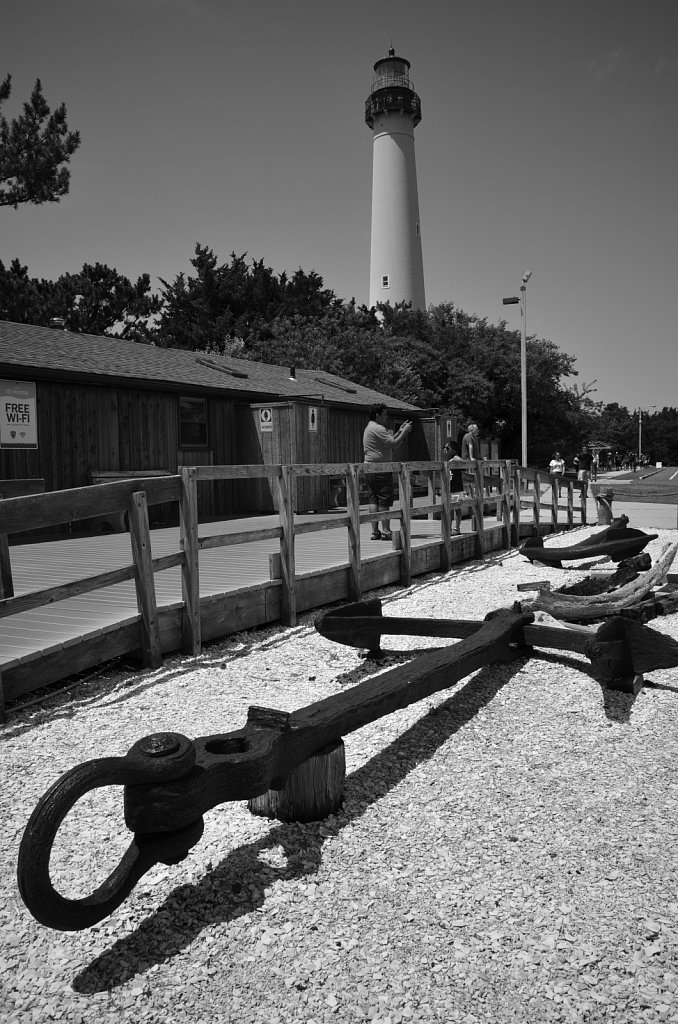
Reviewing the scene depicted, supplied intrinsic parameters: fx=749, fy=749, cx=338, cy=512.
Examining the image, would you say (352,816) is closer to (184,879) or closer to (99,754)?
(184,879)

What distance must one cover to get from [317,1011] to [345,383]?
75.3 ft

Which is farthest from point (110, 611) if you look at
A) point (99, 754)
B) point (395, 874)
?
point (395, 874)

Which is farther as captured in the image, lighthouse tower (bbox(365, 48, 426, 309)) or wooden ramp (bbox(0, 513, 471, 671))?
lighthouse tower (bbox(365, 48, 426, 309))

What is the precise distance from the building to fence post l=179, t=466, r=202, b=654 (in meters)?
7.31

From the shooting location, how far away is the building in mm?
12109

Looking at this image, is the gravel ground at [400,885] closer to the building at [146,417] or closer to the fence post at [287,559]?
the fence post at [287,559]

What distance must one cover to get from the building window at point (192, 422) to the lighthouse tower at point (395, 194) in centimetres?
3806

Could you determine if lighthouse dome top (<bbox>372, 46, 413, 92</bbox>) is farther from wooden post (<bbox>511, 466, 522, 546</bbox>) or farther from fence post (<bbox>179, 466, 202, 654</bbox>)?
fence post (<bbox>179, 466, 202, 654</bbox>)

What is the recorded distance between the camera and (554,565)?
9711 millimetres

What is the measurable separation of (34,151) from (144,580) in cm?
2276

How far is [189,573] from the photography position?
545cm

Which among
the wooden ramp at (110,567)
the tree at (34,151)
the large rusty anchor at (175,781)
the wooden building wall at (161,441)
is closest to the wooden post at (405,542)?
the wooden ramp at (110,567)

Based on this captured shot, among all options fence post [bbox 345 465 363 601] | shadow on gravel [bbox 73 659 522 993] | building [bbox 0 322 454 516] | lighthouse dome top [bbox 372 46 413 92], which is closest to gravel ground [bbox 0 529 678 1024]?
shadow on gravel [bbox 73 659 522 993]

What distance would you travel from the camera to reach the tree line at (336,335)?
33.5 metres
